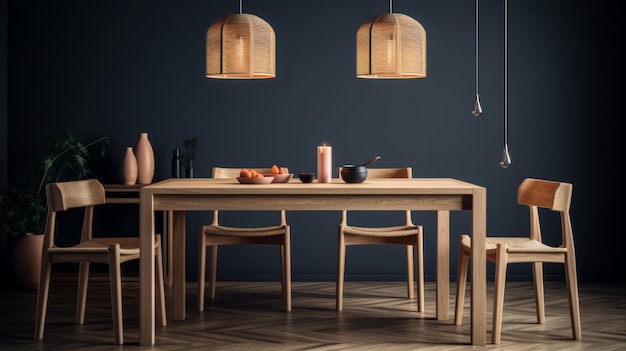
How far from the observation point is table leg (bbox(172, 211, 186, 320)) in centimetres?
455

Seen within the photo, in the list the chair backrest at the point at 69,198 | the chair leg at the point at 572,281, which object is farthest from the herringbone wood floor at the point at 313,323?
the chair backrest at the point at 69,198

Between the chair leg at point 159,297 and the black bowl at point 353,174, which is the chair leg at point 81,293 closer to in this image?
the chair leg at point 159,297

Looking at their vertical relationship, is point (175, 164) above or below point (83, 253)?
above

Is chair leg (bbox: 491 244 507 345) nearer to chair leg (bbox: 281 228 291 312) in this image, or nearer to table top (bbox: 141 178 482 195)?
table top (bbox: 141 178 482 195)

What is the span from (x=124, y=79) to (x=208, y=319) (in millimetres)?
2097

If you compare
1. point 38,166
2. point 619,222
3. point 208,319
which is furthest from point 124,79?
point 619,222

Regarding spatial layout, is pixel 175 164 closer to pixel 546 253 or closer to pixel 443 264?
pixel 443 264

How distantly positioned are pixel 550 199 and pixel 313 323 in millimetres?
1379

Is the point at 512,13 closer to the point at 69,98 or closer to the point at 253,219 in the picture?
the point at 253,219

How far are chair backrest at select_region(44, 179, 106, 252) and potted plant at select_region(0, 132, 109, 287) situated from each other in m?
1.21

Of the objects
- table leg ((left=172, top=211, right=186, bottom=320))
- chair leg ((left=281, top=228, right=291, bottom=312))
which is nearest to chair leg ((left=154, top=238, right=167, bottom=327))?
table leg ((left=172, top=211, right=186, bottom=320))

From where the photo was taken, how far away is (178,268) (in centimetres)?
459

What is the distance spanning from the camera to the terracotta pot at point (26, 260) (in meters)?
5.51

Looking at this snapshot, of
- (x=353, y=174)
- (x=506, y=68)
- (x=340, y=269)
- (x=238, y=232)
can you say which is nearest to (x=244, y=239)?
(x=238, y=232)
